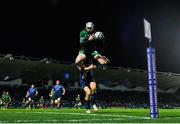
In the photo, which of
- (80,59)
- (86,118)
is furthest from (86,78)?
(86,118)

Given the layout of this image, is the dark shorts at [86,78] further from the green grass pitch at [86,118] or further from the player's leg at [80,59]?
the green grass pitch at [86,118]

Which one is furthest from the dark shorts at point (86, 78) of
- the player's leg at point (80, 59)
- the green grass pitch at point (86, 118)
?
the green grass pitch at point (86, 118)

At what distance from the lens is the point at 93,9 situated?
47906 millimetres

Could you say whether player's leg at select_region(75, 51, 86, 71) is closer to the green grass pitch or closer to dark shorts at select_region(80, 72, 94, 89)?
dark shorts at select_region(80, 72, 94, 89)

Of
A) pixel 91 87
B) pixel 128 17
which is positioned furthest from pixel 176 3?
pixel 91 87

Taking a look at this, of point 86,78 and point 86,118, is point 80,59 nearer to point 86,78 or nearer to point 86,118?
point 86,78

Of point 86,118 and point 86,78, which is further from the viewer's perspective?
point 86,78

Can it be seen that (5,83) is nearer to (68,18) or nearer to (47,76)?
(47,76)

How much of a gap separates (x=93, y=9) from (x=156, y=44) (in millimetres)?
10764

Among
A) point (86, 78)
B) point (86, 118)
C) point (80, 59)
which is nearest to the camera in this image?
point (86, 118)

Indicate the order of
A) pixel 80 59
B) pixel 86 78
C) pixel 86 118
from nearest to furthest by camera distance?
pixel 86 118, pixel 80 59, pixel 86 78

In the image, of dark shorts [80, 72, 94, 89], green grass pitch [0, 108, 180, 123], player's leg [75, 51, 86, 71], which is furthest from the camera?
dark shorts [80, 72, 94, 89]

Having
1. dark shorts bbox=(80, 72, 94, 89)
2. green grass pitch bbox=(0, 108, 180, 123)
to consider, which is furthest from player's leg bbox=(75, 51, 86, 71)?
green grass pitch bbox=(0, 108, 180, 123)

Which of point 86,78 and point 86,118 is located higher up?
point 86,78
